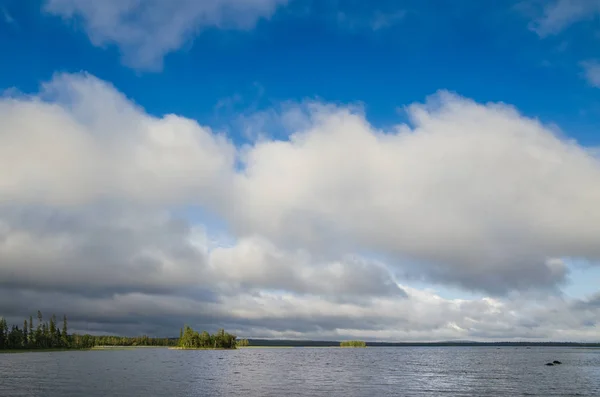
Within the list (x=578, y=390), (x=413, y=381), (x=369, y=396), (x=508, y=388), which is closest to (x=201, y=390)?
(x=369, y=396)

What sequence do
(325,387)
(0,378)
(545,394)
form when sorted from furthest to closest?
(0,378), (325,387), (545,394)

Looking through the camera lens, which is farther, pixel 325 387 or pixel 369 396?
pixel 325 387

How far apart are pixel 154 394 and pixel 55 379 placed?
4534 centimetres

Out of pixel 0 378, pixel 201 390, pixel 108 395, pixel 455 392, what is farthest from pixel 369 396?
pixel 0 378

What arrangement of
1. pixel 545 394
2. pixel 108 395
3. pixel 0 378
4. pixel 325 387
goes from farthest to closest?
1. pixel 0 378
2. pixel 325 387
3. pixel 545 394
4. pixel 108 395

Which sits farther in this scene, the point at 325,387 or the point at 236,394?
the point at 325,387

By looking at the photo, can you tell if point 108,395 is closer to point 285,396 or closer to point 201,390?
point 201,390

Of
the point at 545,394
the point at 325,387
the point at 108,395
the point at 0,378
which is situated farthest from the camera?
the point at 0,378

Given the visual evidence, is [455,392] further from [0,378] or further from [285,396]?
[0,378]

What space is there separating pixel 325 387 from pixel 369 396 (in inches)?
724

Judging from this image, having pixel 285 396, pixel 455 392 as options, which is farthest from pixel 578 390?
pixel 285 396

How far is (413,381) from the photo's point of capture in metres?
127

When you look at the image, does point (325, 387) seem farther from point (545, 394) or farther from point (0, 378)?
point (0, 378)

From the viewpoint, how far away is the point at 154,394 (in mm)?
92375
